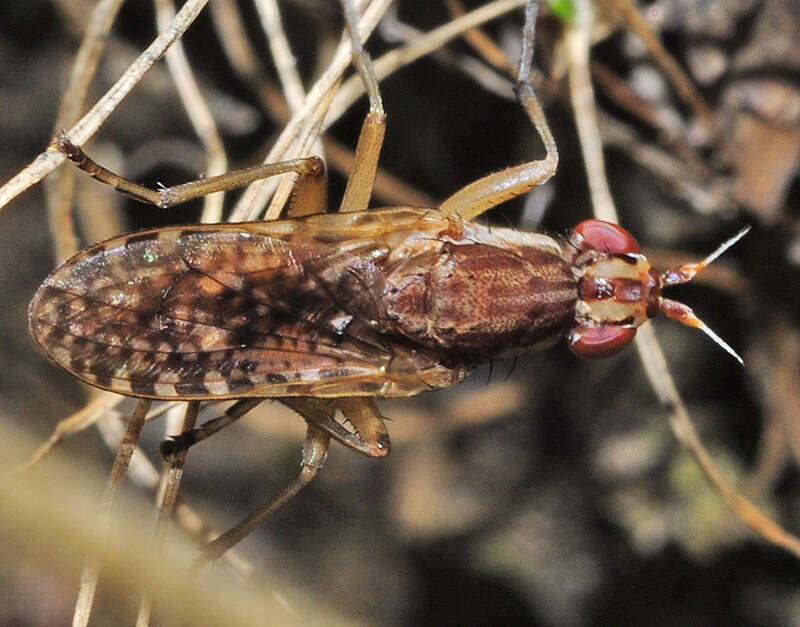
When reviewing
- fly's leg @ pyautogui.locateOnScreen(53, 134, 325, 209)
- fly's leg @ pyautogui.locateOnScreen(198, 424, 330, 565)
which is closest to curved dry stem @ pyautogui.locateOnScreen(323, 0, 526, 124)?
fly's leg @ pyautogui.locateOnScreen(53, 134, 325, 209)

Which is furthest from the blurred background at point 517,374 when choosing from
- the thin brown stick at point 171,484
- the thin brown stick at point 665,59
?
the thin brown stick at point 171,484

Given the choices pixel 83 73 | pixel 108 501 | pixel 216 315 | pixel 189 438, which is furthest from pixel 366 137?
pixel 108 501

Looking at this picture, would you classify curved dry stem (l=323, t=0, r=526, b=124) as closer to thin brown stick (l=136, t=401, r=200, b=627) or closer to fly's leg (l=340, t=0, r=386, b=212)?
fly's leg (l=340, t=0, r=386, b=212)

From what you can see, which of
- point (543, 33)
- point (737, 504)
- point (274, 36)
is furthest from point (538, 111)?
point (737, 504)

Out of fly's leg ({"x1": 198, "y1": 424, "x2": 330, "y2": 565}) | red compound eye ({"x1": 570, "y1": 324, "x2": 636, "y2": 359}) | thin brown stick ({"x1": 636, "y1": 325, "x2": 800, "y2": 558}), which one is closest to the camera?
fly's leg ({"x1": 198, "y1": 424, "x2": 330, "y2": 565})

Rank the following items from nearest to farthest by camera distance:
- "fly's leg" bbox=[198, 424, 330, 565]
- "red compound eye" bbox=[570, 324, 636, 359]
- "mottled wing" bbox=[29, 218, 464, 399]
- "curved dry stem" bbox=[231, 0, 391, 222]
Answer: "mottled wing" bbox=[29, 218, 464, 399] < "curved dry stem" bbox=[231, 0, 391, 222] < "fly's leg" bbox=[198, 424, 330, 565] < "red compound eye" bbox=[570, 324, 636, 359]

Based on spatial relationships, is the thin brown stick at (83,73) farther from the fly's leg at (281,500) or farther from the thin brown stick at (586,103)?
the thin brown stick at (586,103)
